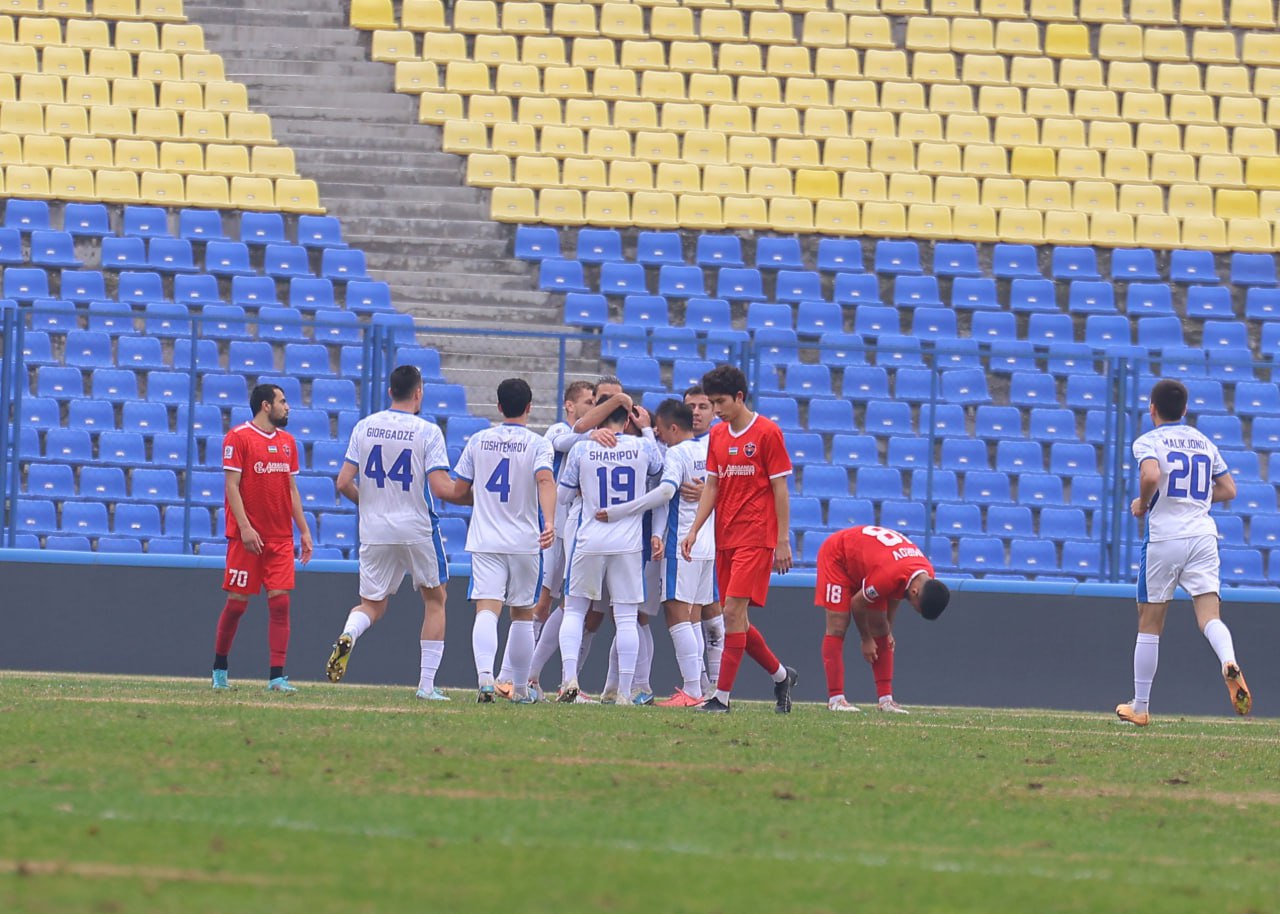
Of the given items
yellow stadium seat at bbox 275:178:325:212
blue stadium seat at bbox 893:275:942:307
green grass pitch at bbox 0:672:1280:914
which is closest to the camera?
green grass pitch at bbox 0:672:1280:914

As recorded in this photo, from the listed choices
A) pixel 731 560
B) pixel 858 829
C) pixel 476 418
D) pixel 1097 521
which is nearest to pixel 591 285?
pixel 476 418

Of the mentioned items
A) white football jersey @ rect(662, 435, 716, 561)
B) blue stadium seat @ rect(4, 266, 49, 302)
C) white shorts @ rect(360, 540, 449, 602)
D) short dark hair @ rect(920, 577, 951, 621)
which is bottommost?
short dark hair @ rect(920, 577, 951, 621)

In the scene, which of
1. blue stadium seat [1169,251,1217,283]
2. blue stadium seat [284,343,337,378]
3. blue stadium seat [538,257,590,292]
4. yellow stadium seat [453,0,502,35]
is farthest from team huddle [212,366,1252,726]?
yellow stadium seat [453,0,502,35]

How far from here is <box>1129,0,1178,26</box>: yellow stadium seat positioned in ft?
78.5

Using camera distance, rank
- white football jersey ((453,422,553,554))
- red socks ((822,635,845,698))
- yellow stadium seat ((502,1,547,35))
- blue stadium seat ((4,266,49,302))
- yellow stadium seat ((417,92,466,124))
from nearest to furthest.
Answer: white football jersey ((453,422,553,554)) → red socks ((822,635,845,698)) → blue stadium seat ((4,266,49,302)) → yellow stadium seat ((417,92,466,124)) → yellow stadium seat ((502,1,547,35))

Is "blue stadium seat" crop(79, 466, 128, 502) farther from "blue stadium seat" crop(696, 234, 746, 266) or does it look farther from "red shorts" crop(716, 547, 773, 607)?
"blue stadium seat" crop(696, 234, 746, 266)

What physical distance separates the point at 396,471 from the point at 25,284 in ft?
28.8

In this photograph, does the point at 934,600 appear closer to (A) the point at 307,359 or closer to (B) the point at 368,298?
(A) the point at 307,359

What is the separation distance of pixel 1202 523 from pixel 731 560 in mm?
2924

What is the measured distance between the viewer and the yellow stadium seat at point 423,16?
22.7 metres

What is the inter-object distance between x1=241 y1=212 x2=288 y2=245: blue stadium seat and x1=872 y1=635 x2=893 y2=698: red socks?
9766 millimetres

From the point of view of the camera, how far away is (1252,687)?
1428 cm

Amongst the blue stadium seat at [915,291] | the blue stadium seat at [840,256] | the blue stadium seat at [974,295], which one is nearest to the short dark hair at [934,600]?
the blue stadium seat at [915,291]

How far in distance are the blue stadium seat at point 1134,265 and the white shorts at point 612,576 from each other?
1085 centimetres
